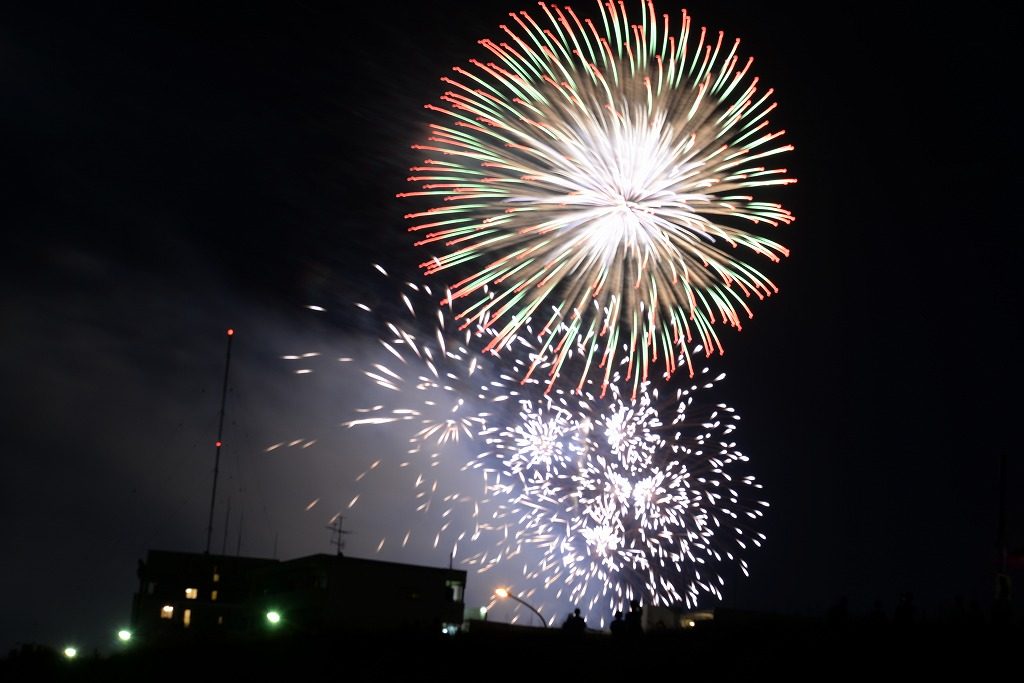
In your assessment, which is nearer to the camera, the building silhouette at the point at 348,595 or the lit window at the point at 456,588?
the building silhouette at the point at 348,595

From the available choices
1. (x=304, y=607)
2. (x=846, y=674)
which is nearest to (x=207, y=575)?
(x=304, y=607)

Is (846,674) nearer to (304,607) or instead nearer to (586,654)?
(586,654)

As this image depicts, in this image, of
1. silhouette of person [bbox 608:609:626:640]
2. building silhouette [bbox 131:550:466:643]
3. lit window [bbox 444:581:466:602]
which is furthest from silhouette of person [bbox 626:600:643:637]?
lit window [bbox 444:581:466:602]

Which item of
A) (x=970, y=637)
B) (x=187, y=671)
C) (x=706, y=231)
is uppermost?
(x=706, y=231)

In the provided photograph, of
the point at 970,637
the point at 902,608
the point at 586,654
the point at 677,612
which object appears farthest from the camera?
the point at 677,612

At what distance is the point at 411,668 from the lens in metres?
32.5

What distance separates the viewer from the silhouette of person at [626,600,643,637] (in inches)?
1280

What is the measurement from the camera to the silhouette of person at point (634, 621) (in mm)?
32500

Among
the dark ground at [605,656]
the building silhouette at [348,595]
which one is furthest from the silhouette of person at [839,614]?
the building silhouette at [348,595]

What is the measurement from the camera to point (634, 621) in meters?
32.9

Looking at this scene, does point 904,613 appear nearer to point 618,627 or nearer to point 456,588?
point 618,627

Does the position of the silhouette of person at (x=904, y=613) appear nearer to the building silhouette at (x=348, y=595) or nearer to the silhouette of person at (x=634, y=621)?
the silhouette of person at (x=634, y=621)

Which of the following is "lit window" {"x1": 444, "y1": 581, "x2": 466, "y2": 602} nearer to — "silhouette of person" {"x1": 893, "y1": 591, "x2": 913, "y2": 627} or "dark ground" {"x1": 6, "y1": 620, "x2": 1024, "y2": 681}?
"dark ground" {"x1": 6, "y1": 620, "x2": 1024, "y2": 681}

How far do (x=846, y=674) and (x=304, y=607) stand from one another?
4041 centimetres
